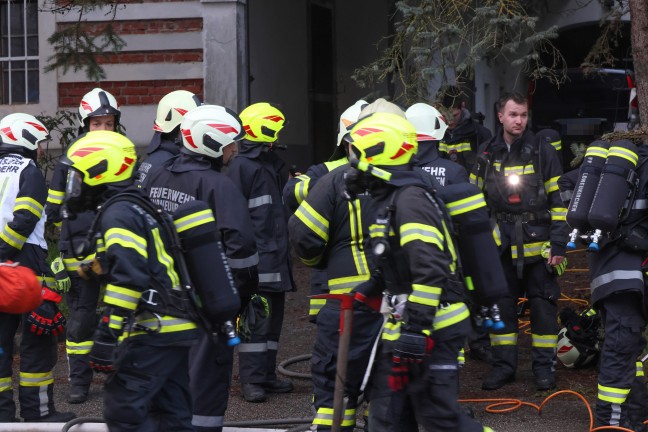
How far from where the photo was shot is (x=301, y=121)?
15.1 meters

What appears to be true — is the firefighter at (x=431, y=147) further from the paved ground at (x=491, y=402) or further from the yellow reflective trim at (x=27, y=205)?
the yellow reflective trim at (x=27, y=205)

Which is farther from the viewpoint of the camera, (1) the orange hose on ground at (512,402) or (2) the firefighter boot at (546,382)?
(2) the firefighter boot at (546,382)

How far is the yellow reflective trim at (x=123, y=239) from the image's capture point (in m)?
4.96

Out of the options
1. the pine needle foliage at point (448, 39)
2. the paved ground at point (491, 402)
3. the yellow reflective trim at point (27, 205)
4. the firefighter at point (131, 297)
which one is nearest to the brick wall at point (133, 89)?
the pine needle foliage at point (448, 39)

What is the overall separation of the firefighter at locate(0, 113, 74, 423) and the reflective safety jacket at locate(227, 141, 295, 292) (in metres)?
1.37

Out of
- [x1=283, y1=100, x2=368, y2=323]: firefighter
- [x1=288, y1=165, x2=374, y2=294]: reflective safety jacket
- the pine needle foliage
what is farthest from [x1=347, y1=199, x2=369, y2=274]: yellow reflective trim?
the pine needle foliage

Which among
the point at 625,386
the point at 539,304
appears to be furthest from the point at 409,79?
the point at 625,386

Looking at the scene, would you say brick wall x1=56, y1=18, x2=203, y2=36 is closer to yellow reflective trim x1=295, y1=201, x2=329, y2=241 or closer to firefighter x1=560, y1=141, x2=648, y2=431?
firefighter x1=560, y1=141, x2=648, y2=431

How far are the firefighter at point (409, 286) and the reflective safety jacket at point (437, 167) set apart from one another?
1589mm

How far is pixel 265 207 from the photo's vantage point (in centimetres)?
773

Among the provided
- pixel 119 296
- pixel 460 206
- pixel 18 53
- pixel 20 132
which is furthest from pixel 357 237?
pixel 18 53

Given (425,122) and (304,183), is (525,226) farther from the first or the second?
(304,183)

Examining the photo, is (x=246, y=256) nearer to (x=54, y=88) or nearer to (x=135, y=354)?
(x=135, y=354)

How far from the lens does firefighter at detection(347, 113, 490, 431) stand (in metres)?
4.70
